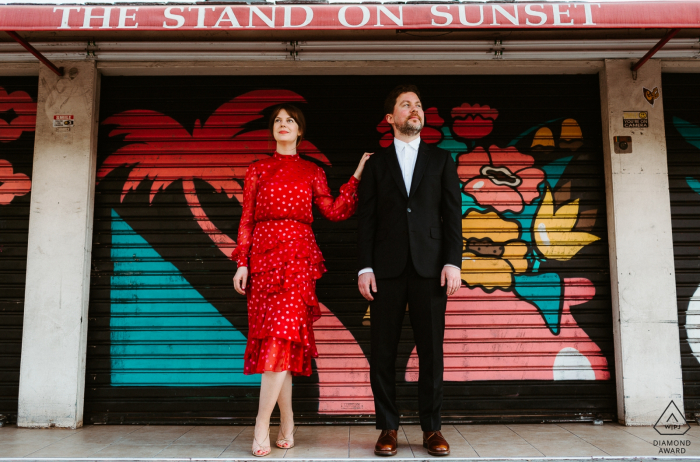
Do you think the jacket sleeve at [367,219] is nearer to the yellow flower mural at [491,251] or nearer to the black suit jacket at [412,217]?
the black suit jacket at [412,217]

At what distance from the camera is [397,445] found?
131 inches

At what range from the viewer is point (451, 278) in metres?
3.13

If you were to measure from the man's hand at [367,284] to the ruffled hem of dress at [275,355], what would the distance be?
0.56 meters

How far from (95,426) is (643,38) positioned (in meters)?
5.49

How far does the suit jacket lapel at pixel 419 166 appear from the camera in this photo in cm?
329

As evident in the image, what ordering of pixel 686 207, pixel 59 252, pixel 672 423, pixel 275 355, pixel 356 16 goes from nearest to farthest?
1. pixel 275 355
2. pixel 356 16
3. pixel 672 423
4. pixel 59 252
5. pixel 686 207

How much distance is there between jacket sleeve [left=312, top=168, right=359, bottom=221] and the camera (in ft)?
11.5

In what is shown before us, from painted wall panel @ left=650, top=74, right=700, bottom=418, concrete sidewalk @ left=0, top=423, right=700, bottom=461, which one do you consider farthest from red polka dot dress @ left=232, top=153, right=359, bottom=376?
painted wall panel @ left=650, top=74, right=700, bottom=418

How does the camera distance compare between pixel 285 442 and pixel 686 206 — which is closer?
pixel 285 442

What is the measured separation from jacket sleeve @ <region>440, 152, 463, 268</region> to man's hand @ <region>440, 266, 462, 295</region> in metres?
0.04

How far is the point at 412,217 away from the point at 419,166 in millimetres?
365

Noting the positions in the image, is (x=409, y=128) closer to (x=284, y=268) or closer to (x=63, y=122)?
(x=284, y=268)

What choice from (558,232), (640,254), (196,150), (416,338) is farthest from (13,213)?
(640,254)

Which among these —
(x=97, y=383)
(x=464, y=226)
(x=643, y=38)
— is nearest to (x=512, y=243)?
(x=464, y=226)
